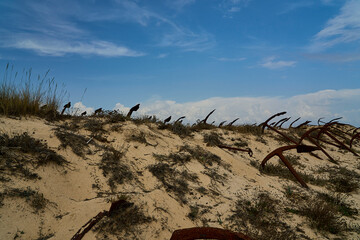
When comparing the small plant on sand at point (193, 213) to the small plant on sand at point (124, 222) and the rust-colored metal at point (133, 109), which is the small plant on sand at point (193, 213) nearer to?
the small plant on sand at point (124, 222)

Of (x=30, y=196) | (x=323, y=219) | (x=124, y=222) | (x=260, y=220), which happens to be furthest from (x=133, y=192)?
(x=323, y=219)

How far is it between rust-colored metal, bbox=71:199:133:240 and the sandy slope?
0.10 metres

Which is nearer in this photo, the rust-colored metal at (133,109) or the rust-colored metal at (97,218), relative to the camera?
the rust-colored metal at (97,218)

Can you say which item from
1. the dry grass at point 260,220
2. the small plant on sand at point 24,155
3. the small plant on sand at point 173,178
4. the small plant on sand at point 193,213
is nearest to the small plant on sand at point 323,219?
the dry grass at point 260,220

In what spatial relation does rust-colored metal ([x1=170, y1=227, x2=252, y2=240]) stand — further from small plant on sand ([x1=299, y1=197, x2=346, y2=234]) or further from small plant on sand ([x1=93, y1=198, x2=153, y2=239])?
small plant on sand ([x1=299, y1=197, x2=346, y2=234])

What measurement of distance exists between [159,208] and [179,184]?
85 centimetres

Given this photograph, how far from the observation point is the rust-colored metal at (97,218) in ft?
7.91

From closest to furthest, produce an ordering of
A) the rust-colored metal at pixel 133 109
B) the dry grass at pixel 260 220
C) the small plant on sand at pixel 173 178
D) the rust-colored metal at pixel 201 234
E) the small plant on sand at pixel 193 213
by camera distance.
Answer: the rust-colored metal at pixel 201 234, the dry grass at pixel 260 220, the small plant on sand at pixel 193 213, the small plant on sand at pixel 173 178, the rust-colored metal at pixel 133 109

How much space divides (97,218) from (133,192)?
835 millimetres

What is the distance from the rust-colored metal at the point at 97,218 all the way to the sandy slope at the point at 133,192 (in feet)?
0.34

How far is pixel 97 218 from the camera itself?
104 inches

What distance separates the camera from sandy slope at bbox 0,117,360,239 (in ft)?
8.93

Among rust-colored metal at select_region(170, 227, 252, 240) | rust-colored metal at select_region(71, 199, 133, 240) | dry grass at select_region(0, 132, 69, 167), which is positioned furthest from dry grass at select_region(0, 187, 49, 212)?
rust-colored metal at select_region(170, 227, 252, 240)

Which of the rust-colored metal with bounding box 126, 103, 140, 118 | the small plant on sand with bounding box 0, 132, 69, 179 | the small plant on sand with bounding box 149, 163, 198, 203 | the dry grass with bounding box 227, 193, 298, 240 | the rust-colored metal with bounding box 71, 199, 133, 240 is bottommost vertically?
the dry grass with bounding box 227, 193, 298, 240
